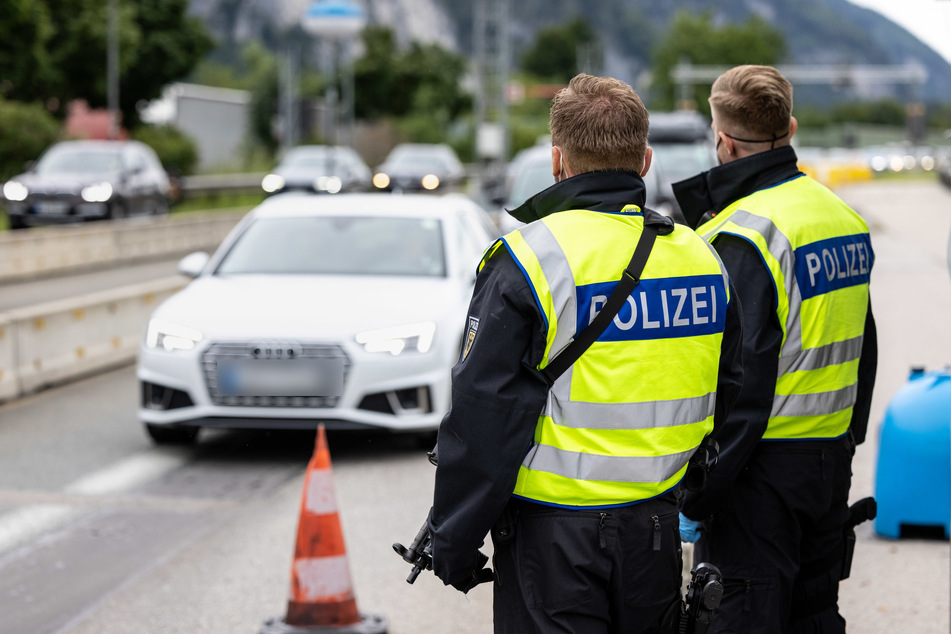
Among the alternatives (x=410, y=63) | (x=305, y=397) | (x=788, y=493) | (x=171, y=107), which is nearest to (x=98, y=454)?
(x=305, y=397)

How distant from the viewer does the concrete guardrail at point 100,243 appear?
792 inches

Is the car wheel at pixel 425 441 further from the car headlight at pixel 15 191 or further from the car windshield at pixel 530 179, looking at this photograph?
the car headlight at pixel 15 191

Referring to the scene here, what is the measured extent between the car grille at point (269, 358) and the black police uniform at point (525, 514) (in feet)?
15.4

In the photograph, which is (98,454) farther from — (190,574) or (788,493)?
(788,493)

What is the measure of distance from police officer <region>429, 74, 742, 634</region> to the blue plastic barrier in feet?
10.3

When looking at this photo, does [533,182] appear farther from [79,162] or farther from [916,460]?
[79,162]

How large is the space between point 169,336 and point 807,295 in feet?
16.2

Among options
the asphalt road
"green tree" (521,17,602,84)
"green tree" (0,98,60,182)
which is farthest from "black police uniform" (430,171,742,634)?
"green tree" (521,17,602,84)

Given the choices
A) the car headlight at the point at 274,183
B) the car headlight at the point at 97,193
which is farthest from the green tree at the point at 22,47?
the car headlight at the point at 97,193

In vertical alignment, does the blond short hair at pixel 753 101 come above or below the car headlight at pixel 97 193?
above

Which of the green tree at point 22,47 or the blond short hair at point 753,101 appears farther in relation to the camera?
the green tree at point 22,47

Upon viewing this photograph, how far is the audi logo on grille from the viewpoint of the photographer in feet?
24.0

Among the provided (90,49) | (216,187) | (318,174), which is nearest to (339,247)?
(318,174)

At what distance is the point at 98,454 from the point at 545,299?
19.4ft
